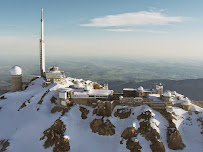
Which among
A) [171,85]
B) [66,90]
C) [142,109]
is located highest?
[66,90]

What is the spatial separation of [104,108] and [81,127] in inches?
333

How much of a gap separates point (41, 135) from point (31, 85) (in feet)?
111

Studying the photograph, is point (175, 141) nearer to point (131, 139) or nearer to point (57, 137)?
point (131, 139)

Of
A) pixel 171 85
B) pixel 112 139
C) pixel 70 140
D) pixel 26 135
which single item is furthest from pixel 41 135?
pixel 171 85

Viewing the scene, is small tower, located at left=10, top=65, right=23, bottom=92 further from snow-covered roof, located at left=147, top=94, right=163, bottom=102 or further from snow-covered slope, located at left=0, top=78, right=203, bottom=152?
snow-covered roof, located at left=147, top=94, right=163, bottom=102

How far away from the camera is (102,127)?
5162 cm

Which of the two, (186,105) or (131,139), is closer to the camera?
(131,139)

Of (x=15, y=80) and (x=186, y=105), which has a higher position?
(x=15, y=80)

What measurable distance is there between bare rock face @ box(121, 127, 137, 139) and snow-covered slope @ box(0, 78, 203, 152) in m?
0.88

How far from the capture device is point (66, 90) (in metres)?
58.3

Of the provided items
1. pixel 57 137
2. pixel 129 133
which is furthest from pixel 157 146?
pixel 57 137

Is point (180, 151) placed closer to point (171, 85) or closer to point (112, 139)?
point (112, 139)

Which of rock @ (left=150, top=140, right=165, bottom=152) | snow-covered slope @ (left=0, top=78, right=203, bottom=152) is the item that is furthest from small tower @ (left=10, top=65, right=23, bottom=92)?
rock @ (left=150, top=140, right=165, bottom=152)

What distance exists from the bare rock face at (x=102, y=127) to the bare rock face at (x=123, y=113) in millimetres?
3618
